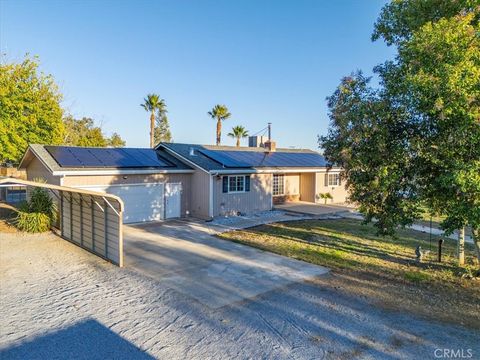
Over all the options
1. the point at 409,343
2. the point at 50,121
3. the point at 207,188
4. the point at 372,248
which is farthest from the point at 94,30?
the point at 409,343

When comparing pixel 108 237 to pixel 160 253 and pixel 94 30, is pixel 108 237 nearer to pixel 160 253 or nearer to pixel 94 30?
pixel 160 253

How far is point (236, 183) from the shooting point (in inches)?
732

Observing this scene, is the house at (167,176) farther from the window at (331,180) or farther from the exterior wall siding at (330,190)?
the window at (331,180)

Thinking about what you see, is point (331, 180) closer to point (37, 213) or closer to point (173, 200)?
point (173, 200)

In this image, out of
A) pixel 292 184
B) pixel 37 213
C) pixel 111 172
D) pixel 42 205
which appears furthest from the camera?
pixel 292 184

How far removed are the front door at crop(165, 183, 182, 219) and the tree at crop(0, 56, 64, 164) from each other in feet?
44.6

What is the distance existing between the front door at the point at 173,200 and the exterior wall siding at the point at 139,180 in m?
0.22

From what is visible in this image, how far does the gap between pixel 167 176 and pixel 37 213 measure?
20.0 feet

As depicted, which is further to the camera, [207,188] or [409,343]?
[207,188]

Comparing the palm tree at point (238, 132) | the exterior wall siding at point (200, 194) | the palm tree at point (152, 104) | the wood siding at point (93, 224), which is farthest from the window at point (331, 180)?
the palm tree at point (152, 104)

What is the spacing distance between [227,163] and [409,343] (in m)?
14.0

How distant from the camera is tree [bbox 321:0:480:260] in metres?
6.70

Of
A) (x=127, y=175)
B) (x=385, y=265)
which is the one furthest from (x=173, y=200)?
(x=385, y=265)

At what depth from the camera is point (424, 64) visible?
732 cm
